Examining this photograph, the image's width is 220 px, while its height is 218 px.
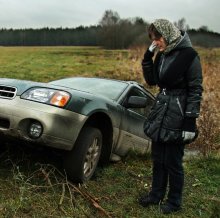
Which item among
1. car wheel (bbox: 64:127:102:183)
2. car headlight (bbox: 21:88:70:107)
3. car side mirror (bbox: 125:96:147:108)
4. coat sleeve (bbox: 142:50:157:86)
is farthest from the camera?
car side mirror (bbox: 125:96:147:108)

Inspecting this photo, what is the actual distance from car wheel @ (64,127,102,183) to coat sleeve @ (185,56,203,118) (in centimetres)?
125

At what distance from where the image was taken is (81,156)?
16.7ft

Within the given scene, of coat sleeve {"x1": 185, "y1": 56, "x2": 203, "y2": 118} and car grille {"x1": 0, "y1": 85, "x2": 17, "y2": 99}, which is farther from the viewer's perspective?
car grille {"x1": 0, "y1": 85, "x2": 17, "y2": 99}

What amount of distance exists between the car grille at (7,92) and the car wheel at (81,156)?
837mm

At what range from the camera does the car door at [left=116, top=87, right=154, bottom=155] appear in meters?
6.13

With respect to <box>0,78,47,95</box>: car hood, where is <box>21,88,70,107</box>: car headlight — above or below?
below

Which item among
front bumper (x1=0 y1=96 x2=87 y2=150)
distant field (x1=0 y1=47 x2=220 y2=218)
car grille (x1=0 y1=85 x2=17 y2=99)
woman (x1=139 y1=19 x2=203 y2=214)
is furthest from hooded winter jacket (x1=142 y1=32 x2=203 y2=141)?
car grille (x1=0 y1=85 x2=17 y2=99)

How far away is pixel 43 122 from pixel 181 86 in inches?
55.2

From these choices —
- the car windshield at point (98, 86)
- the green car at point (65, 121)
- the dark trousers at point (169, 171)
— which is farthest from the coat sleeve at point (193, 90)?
the car windshield at point (98, 86)

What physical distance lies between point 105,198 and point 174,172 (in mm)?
826

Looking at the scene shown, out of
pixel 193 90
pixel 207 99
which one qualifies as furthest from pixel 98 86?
pixel 207 99

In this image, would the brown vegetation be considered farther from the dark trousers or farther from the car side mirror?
the dark trousers

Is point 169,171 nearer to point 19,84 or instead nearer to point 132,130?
point 132,130

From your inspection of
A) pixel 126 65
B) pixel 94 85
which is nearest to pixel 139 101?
pixel 94 85
